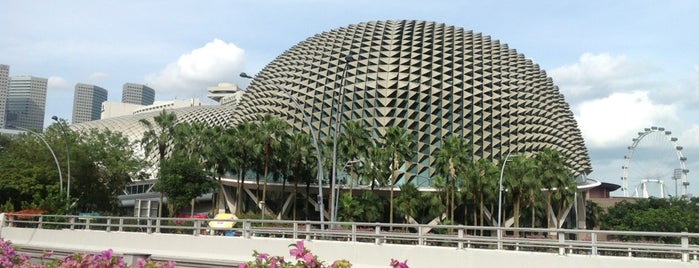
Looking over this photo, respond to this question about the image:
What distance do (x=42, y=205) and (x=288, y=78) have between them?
41929mm

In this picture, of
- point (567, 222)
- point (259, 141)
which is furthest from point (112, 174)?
point (567, 222)

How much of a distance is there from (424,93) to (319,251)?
197 ft

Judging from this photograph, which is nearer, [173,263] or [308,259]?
[308,259]

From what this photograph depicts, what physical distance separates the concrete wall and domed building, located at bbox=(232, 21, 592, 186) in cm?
4772

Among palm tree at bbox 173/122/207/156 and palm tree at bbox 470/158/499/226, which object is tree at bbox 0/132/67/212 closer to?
palm tree at bbox 173/122/207/156

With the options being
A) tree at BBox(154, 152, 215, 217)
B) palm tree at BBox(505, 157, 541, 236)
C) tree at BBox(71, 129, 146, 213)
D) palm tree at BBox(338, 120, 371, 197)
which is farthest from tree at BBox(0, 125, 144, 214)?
palm tree at BBox(505, 157, 541, 236)

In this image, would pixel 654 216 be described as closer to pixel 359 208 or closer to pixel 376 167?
pixel 376 167

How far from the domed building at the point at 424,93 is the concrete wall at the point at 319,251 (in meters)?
47.7

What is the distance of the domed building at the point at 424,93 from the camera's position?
79.1 m

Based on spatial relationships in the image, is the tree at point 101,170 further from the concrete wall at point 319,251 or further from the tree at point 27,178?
the concrete wall at point 319,251

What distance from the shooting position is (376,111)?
79312 mm

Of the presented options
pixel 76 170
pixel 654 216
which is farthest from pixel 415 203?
pixel 654 216

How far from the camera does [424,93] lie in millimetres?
81062

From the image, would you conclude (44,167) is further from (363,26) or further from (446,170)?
(363,26)
